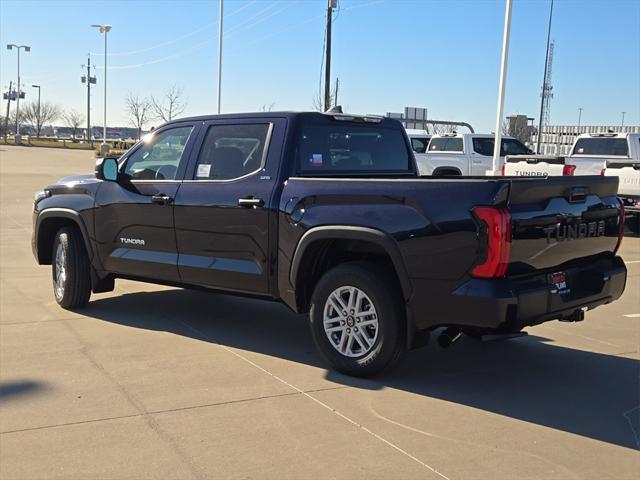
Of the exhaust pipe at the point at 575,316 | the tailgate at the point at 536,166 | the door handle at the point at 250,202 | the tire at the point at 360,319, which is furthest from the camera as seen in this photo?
the tailgate at the point at 536,166

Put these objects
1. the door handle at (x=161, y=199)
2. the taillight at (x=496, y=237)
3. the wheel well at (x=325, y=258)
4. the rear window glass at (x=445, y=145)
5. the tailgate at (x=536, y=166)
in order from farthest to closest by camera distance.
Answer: the rear window glass at (x=445, y=145) < the tailgate at (x=536, y=166) < the door handle at (x=161, y=199) < the wheel well at (x=325, y=258) < the taillight at (x=496, y=237)

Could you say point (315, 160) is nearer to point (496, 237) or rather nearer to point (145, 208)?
point (145, 208)

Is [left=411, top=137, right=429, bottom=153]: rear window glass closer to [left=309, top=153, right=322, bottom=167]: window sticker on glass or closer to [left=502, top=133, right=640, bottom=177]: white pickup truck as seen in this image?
[left=502, top=133, right=640, bottom=177]: white pickup truck

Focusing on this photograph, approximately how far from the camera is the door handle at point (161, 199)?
19.2 feet

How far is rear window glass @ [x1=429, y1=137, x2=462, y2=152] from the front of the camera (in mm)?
19514

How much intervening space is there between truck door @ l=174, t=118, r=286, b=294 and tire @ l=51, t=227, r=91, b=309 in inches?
54.9

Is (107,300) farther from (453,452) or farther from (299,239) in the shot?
(453,452)

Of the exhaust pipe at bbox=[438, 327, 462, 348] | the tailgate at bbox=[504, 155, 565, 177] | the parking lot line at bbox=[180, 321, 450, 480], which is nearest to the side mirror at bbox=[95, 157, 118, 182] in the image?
the parking lot line at bbox=[180, 321, 450, 480]

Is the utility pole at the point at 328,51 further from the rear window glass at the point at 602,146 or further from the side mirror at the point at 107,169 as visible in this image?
the side mirror at the point at 107,169

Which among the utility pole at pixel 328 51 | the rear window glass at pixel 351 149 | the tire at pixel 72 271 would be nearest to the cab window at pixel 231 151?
the rear window glass at pixel 351 149

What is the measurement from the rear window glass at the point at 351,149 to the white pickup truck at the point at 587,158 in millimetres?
8201

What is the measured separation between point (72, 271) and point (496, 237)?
4324 mm

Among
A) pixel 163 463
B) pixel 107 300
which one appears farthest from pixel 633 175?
pixel 163 463

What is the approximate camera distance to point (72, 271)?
21.7 feet
